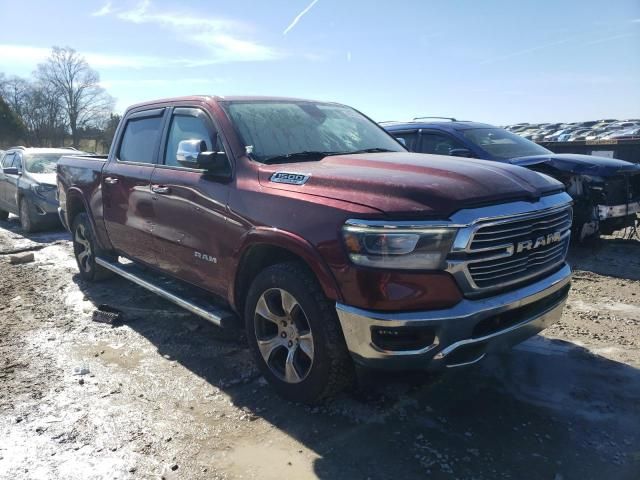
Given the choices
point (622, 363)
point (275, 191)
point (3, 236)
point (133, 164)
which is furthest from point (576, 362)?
point (3, 236)

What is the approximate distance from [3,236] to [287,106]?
8290 mm

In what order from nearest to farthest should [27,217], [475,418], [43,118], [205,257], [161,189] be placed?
[475,418]
[205,257]
[161,189]
[27,217]
[43,118]

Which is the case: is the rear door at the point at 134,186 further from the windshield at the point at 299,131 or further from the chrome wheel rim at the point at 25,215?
the chrome wheel rim at the point at 25,215

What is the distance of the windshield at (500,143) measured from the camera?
23.2 ft

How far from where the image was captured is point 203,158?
3.59m

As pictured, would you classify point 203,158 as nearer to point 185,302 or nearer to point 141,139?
point 185,302

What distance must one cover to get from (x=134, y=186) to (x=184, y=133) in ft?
2.63

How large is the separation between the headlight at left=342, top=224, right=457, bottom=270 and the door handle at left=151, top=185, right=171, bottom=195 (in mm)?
2125

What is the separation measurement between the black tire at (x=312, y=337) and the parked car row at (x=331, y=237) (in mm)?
10

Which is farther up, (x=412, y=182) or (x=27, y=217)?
(x=412, y=182)

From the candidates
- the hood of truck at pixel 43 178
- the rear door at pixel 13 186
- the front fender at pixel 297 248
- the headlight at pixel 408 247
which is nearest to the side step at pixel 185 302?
the front fender at pixel 297 248

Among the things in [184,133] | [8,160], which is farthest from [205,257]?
[8,160]

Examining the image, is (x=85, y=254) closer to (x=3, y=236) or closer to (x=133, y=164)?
(x=133, y=164)

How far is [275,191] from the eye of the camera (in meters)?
3.24
